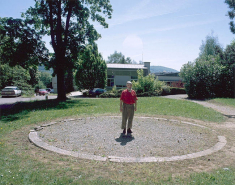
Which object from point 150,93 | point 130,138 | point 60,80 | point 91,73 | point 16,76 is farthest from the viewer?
point 91,73

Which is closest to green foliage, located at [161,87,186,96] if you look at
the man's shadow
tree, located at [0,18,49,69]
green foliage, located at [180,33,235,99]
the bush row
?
the bush row

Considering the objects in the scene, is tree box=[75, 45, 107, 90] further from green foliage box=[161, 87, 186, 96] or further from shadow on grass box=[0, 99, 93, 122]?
shadow on grass box=[0, 99, 93, 122]

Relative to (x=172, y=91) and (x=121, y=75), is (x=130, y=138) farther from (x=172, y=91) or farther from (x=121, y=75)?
(x=121, y=75)

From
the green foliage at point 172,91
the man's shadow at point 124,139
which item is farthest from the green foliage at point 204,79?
the man's shadow at point 124,139

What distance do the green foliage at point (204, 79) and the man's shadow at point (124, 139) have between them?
1941 cm

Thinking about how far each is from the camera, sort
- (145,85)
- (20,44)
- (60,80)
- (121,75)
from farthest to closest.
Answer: (121,75) < (145,85) < (60,80) < (20,44)

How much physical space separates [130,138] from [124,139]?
240 mm

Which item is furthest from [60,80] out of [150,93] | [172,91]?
[172,91]

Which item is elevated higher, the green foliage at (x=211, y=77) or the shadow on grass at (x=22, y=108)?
the green foliage at (x=211, y=77)

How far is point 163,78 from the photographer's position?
173 feet

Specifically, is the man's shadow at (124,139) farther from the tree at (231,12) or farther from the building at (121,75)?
the building at (121,75)

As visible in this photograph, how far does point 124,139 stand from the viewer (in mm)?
6434

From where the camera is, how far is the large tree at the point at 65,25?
707 inches

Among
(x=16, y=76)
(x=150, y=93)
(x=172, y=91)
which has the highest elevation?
(x=16, y=76)
